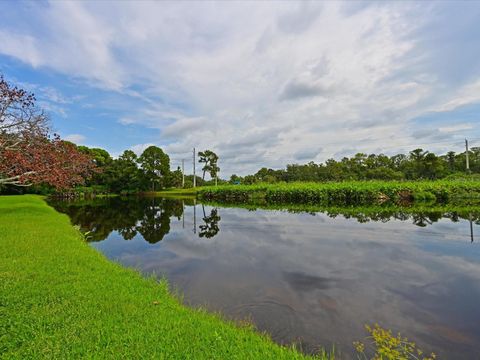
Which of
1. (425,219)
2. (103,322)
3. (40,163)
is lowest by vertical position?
(103,322)

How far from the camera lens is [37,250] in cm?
670

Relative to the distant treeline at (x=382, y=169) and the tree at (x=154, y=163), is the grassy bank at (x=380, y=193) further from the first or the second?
the tree at (x=154, y=163)

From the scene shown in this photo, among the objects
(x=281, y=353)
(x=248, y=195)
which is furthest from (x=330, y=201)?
(x=281, y=353)

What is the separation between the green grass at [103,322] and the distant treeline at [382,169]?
41141 millimetres

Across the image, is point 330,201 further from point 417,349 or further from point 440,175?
point 440,175

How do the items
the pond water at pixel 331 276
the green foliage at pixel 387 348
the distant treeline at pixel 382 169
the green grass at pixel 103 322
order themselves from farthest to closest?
the distant treeline at pixel 382 169, the pond water at pixel 331 276, the green foliage at pixel 387 348, the green grass at pixel 103 322

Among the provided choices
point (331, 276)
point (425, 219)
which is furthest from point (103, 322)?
point (425, 219)

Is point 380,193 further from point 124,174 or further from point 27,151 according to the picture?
point 124,174

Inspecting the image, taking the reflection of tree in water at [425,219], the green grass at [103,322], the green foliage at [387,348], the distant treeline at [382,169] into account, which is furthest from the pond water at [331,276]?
the distant treeline at [382,169]

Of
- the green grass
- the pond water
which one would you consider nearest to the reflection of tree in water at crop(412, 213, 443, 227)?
the pond water

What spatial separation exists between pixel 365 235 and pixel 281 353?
27.7ft

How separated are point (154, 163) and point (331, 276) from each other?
44.2 m

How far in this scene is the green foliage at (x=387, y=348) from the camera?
3.24 m

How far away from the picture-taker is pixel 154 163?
46.8 m
